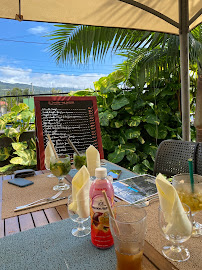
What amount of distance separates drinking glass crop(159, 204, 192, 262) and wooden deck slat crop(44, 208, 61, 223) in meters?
0.41

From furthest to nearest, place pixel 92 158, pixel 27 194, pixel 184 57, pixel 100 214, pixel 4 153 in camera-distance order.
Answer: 1. pixel 4 153
2. pixel 184 57
3. pixel 92 158
4. pixel 27 194
5. pixel 100 214

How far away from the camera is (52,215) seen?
34.8 inches

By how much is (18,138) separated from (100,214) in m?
3.04

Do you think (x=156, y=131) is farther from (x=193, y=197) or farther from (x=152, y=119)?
(x=193, y=197)

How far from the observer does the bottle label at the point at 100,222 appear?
64 centimetres

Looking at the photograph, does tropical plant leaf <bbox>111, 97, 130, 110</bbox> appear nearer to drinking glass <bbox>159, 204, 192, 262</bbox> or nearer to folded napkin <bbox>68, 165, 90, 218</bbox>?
folded napkin <bbox>68, 165, 90, 218</bbox>

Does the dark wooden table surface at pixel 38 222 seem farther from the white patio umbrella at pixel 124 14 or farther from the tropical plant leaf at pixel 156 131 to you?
the tropical plant leaf at pixel 156 131

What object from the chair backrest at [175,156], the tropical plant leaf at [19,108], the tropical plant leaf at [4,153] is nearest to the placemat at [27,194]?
the chair backrest at [175,156]

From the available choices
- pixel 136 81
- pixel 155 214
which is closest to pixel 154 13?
pixel 136 81

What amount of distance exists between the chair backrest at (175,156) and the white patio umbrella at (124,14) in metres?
0.88

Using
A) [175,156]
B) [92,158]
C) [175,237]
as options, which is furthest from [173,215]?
[175,156]

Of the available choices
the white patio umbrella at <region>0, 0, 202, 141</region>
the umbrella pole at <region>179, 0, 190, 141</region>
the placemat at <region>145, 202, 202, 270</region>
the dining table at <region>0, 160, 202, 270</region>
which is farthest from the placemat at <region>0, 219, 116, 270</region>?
the umbrella pole at <region>179, 0, 190, 141</region>

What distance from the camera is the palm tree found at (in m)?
3.45

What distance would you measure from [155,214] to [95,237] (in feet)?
0.95
